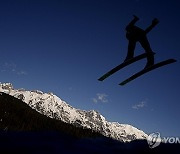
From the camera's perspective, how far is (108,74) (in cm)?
1201

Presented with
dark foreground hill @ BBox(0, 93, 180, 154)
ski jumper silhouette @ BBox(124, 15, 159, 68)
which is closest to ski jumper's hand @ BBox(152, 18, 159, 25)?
ski jumper silhouette @ BBox(124, 15, 159, 68)

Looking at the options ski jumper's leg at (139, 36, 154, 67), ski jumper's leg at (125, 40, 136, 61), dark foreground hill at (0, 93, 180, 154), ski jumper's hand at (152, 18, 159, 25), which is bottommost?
dark foreground hill at (0, 93, 180, 154)

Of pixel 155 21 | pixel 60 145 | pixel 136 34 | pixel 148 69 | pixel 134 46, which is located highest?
pixel 155 21

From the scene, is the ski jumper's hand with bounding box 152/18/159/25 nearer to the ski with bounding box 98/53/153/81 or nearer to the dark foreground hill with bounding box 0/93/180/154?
the ski with bounding box 98/53/153/81

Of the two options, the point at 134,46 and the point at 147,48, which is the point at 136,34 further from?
the point at 147,48

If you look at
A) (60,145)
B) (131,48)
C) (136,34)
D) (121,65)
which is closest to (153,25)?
(136,34)

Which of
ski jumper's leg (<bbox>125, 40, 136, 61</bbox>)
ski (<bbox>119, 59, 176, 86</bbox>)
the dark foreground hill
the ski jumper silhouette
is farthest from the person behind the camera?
ski (<bbox>119, 59, 176, 86</bbox>)

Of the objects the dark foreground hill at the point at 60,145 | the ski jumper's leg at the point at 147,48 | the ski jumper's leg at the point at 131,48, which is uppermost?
the ski jumper's leg at the point at 147,48

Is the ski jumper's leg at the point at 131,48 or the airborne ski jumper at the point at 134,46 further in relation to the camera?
the ski jumper's leg at the point at 131,48

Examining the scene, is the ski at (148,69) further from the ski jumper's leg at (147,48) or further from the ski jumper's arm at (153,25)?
the ski jumper's arm at (153,25)

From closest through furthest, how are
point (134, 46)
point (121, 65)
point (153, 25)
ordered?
point (153, 25), point (134, 46), point (121, 65)

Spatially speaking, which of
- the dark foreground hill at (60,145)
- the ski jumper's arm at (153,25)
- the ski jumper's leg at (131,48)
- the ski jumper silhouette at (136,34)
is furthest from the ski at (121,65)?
the dark foreground hill at (60,145)

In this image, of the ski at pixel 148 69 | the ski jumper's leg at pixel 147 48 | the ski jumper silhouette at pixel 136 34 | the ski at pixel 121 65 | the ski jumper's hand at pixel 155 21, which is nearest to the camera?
the ski jumper silhouette at pixel 136 34

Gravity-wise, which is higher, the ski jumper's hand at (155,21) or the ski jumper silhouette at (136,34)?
the ski jumper's hand at (155,21)
